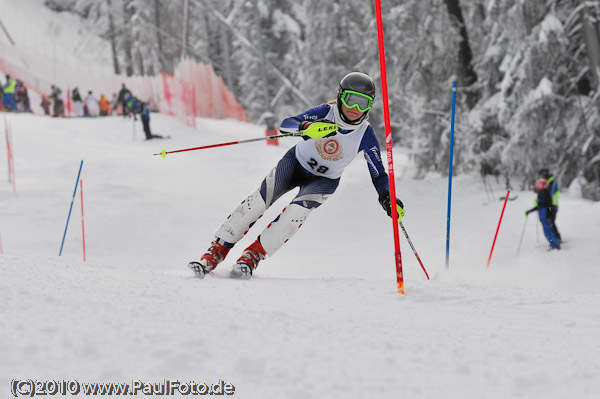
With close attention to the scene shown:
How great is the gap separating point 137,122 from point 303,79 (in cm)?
943

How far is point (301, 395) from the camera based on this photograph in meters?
1.87

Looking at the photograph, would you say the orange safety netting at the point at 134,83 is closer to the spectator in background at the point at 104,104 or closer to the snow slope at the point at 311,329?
the spectator in background at the point at 104,104

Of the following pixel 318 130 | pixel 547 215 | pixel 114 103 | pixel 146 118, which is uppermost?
pixel 114 103

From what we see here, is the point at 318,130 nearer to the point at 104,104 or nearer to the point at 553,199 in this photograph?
the point at 553,199

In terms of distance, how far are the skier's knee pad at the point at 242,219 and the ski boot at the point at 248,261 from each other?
298 millimetres

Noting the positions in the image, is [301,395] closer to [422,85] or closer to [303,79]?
[422,85]

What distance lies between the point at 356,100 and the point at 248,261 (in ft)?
5.26

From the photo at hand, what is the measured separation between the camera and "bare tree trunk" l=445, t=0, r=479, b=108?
43.5 ft

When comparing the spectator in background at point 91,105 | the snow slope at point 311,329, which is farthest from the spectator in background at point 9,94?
the snow slope at point 311,329

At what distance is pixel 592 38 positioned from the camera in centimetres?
951

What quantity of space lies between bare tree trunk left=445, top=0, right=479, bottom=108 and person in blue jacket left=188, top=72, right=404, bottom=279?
29.1 feet

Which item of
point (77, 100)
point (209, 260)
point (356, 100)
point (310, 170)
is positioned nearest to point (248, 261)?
point (209, 260)

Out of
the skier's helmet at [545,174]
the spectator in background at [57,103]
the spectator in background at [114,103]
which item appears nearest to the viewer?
the skier's helmet at [545,174]

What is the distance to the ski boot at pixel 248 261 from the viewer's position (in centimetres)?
462
